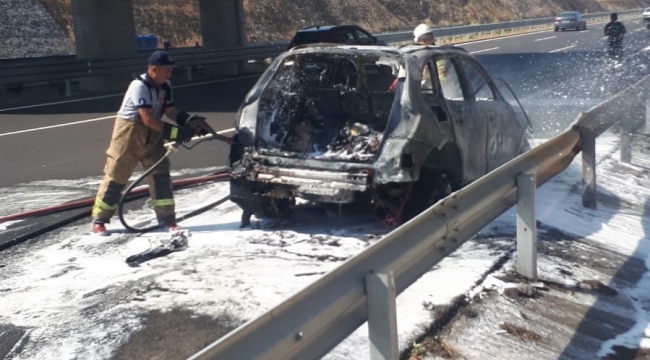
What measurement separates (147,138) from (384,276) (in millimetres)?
4220

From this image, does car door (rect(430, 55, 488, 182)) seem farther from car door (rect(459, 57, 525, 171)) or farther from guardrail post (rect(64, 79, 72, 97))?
guardrail post (rect(64, 79, 72, 97))

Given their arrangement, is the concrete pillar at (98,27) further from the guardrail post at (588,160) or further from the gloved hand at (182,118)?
the guardrail post at (588,160)

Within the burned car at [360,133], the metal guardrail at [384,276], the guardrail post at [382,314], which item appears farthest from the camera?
the burned car at [360,133]

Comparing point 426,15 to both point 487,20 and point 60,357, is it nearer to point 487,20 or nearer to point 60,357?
point 487,20

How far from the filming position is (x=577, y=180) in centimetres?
935

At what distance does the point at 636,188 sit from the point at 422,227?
5601 millimetres

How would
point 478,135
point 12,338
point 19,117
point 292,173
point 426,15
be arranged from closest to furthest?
point 12,338 < point 292,173 < point 478,135 < point 19,117 < point 426,15

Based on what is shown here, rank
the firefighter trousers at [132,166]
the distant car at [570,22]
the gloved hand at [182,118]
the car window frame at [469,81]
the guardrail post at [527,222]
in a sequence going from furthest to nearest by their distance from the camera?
1. the distant car at [570,22]
2. the car window frame at [469,81]
3. the gloved hand at [182,118]
4. the firefighter trousers at [132,166]
5. the guardrail post at [527,222]

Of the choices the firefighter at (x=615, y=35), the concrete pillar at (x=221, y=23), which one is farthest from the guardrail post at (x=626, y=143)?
the concrete pillar at (x=221, y=23)

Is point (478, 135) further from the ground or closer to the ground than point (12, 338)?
further from the ground

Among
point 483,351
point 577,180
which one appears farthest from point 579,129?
point 483,351

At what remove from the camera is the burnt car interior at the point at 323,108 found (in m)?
7.69

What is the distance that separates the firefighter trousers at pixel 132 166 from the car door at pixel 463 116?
2.54 metres

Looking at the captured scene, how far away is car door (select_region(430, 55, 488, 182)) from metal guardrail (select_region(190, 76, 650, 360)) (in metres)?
1.06
